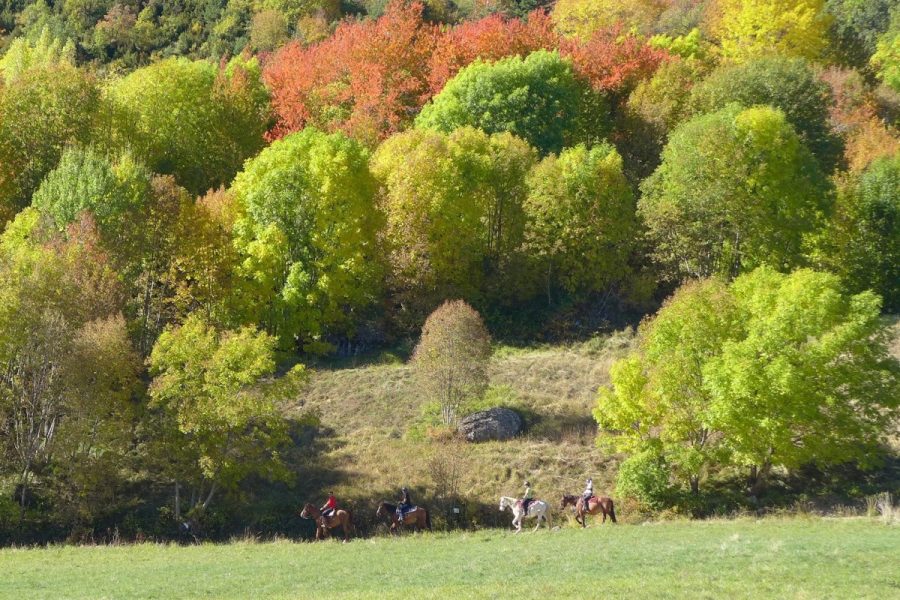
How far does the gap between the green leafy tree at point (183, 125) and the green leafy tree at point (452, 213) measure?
16066 mm

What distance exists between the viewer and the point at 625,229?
56312mm

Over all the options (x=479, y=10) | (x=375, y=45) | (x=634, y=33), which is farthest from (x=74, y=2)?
(x=634, y=33)

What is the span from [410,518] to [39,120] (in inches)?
1680

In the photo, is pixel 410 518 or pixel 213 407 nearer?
pixel 410 518

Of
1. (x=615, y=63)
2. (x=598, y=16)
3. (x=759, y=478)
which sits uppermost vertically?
(x=598, y=16)

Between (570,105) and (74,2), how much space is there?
81.2m

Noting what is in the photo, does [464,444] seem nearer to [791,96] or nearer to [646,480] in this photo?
[646,480]

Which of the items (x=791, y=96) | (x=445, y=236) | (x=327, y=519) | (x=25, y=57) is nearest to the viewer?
(x=327, y=519)

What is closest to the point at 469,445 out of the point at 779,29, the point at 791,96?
the point at 791,96

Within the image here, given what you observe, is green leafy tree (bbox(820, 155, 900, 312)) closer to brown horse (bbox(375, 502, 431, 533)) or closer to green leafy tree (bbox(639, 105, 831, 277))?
green leafy tree (bbox(639, 105, 831, 277))

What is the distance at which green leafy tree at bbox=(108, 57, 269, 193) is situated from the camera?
67.1m

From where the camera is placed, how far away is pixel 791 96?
62031 mm

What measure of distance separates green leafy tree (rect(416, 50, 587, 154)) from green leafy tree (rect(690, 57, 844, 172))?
9.68 metres

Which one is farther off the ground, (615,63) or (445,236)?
(615,63)
